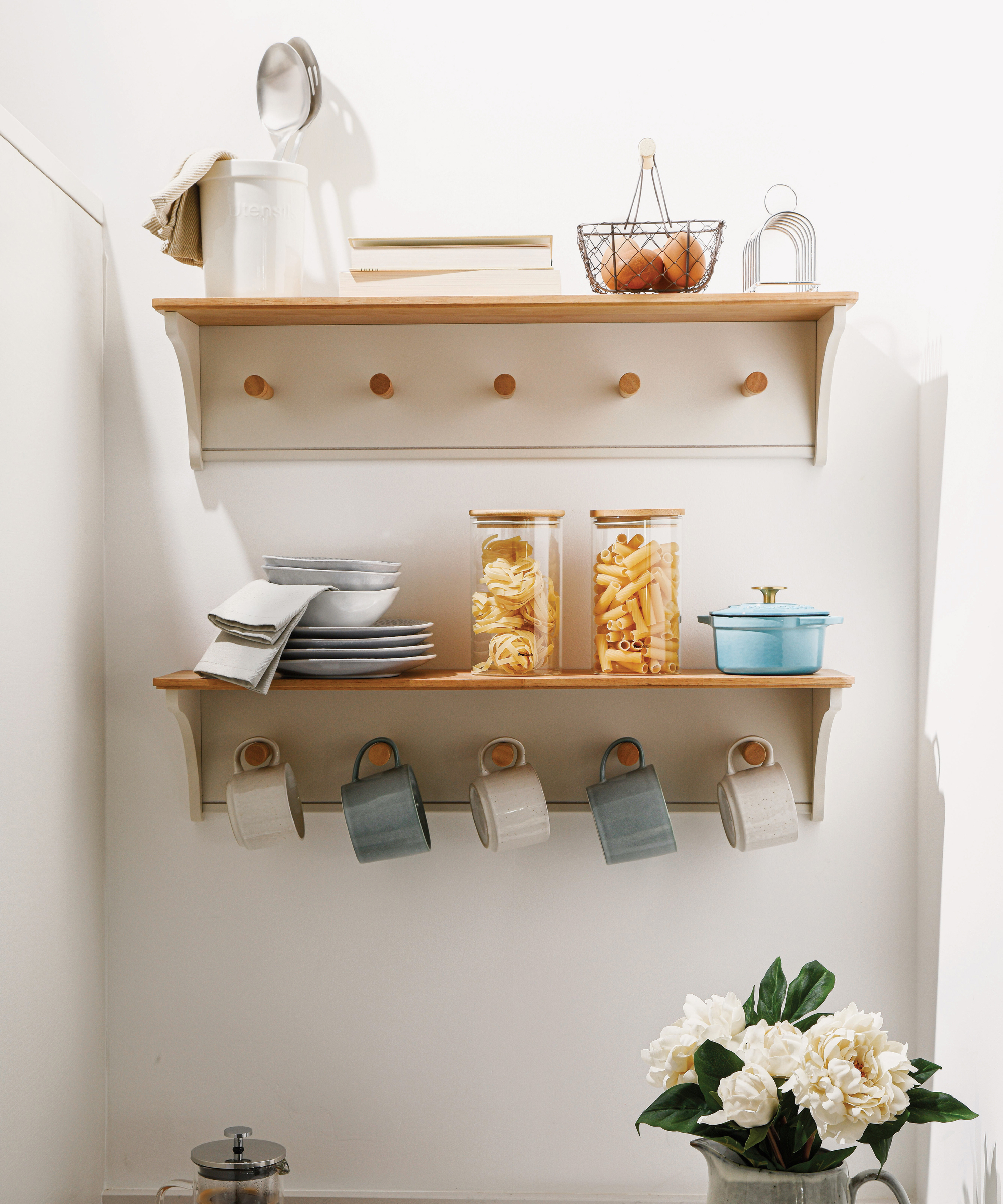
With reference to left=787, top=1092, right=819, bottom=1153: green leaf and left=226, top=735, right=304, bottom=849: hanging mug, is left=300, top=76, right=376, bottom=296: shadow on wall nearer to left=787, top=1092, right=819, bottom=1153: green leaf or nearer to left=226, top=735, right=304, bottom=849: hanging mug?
left=226, top=735, right=304, bottom=849: hanging mug

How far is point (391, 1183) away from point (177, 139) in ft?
4.90

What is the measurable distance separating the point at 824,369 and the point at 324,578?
2.33ft

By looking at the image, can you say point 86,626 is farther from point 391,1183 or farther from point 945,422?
point 945,422

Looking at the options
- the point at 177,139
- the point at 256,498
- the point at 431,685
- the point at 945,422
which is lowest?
the point at 431,685

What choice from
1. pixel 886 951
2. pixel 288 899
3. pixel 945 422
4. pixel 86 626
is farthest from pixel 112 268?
pixel 886 951

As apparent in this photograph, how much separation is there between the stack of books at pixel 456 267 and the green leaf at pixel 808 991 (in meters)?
0.85

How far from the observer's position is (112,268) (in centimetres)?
134

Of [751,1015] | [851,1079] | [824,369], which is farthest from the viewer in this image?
[824,369]

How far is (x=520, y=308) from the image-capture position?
1.18 metres

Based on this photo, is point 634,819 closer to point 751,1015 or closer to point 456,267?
point 751,1015

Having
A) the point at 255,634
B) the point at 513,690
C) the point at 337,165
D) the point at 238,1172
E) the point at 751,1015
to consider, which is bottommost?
the point at 238,1172

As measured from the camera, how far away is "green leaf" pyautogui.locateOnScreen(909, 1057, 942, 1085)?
0.96 m

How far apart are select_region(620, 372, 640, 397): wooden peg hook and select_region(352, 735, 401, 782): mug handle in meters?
0.57

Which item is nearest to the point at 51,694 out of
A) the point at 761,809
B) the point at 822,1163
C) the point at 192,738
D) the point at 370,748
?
the point at 192,738
